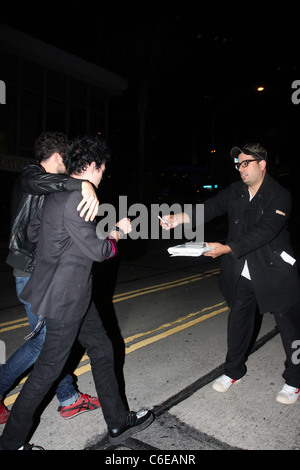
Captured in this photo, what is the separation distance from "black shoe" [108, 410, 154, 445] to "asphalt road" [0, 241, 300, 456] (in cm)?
6

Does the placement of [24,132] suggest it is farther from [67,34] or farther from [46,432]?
[46,432]

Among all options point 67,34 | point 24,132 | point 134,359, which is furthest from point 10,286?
point 67,34

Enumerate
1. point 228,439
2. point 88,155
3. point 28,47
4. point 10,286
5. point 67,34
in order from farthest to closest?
point 67,34 < point 28,47 < point 10,286 < point 228,439 < point 88,155

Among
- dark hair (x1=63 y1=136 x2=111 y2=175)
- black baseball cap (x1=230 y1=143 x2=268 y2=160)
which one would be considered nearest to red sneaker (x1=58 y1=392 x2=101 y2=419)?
dark hair (x1=63 y1=136 x2=111 y2=175)

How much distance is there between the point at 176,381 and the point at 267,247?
5.03 ft

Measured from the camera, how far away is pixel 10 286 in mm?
7301

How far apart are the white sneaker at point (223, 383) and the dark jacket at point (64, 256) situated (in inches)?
65.1

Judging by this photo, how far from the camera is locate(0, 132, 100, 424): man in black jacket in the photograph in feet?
8.25

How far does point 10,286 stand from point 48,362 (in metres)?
5.58
